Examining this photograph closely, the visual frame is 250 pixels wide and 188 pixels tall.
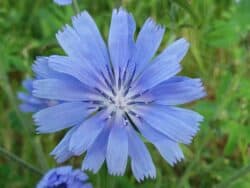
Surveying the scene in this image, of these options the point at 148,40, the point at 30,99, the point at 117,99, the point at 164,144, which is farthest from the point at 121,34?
the point at 30,99

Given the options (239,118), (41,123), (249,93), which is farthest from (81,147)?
(239,118)

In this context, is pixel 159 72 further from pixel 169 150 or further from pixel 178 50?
pixel 169 150

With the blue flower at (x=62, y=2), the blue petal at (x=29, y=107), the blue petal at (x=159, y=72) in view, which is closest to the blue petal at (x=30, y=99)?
the blue petal at (x=29, y=107)

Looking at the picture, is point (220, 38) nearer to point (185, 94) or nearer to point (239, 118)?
point (239, 118)

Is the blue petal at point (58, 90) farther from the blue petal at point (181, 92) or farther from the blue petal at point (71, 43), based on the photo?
the blue petal at point (181, 92)

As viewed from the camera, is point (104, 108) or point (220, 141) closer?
point (104, 108)

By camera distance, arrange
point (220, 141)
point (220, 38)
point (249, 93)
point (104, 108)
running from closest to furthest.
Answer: point (104, 108) < point (249, 93) < point (220, 38) < point (220, 141)

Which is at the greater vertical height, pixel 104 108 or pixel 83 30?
pixel 83 30
